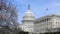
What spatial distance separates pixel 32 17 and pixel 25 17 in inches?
163

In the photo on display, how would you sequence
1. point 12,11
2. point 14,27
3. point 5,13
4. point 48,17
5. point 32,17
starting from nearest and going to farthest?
point 5,13, point 12,11, point 14,27, point 48,17, point 32,17

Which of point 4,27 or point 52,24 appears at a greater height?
point 4,27

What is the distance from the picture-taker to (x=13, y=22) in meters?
37.5

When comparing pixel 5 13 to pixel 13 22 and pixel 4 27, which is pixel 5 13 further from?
pixel 13 22

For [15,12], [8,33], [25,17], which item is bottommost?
[25,17]

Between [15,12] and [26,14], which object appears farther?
[26,14]

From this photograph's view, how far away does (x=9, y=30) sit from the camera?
36125 millimetres

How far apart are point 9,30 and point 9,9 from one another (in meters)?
3.13

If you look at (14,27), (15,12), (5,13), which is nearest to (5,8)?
(5,13)

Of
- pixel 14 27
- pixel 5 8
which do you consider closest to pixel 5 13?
pixel 5 8

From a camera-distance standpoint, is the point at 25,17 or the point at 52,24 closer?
the point at 52,24

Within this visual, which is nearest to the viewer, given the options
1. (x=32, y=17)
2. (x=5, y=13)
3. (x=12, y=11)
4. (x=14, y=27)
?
(x=5, y=13)

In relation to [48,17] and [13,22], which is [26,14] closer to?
[48,17]

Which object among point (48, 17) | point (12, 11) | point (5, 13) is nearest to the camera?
point (5, 13)
